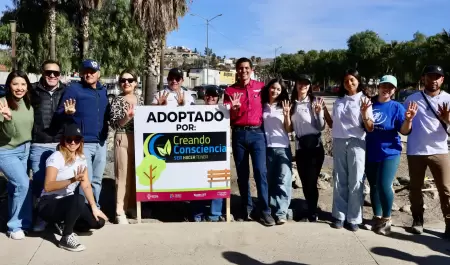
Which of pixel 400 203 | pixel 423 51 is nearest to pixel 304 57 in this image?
pixel 423 51

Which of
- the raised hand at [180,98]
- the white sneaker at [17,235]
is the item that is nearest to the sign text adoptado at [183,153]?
the raised hand at [180,98]

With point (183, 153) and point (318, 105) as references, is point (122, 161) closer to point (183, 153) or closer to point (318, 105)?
point (183, 153)

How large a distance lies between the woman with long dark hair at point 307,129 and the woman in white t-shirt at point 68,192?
250 cm

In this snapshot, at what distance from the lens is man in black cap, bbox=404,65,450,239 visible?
197 inches

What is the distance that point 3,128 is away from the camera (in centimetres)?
478

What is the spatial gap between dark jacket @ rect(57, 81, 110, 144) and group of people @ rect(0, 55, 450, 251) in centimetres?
1

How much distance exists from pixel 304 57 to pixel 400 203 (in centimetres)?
9697

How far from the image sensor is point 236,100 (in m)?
5.45

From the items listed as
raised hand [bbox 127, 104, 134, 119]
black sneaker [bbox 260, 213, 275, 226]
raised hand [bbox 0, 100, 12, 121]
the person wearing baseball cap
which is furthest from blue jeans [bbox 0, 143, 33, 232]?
the person wearing baseball cap

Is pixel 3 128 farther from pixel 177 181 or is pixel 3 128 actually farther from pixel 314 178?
pixel 314 178

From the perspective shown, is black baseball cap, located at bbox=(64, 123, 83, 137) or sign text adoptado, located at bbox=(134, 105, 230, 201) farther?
sign text adoptado, located at bbox=(134, 105, 230, 201)

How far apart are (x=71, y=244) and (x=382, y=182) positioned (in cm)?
350

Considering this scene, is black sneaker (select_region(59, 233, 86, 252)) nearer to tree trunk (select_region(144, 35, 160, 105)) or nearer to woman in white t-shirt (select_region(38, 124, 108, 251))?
woman in white t-shirt (select_region(38, 124, 108, 251))

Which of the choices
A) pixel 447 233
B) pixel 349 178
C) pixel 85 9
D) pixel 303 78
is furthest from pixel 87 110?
pixel 85 9
